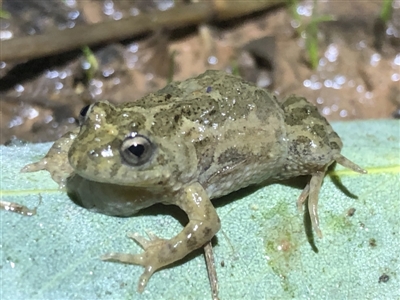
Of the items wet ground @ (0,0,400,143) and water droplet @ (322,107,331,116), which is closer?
wet ground @ (0,0,400,143)

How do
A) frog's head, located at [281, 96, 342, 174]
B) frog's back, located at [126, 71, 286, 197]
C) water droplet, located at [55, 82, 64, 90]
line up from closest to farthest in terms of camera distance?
1. frog's back, located at [126, 71, 286, 197]
2. frog's head, located at [281, 96, 342, 174]
3. water droplet, located at [55, 82, 64, 90]

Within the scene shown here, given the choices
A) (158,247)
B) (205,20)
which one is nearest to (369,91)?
(205,20)

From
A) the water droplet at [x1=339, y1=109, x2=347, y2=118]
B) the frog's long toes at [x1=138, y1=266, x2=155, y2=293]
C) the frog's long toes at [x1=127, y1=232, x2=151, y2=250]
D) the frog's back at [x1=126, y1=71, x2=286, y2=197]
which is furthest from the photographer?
the water droplet at [x1=339, y1=109, x2=347, y2=118]

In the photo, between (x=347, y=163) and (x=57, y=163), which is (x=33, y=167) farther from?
(x=347, y=163)

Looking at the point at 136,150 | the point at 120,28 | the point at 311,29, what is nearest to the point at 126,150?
the point at 136,150

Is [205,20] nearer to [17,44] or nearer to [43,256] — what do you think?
[17,44]

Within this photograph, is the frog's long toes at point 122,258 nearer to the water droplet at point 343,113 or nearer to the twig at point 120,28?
the twig at point 120,28

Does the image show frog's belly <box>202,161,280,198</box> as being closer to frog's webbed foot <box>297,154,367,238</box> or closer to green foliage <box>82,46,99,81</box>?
frog's webbed foot <box>297,154,367,238</box>

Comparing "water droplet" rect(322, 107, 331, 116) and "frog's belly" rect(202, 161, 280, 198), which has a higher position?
"frog's belly" rect(202, 161, 280, 198)

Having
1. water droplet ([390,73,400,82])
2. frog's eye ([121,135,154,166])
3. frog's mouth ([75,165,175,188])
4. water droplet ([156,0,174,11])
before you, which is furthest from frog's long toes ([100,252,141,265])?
water droplet ([390,73,400,82])
